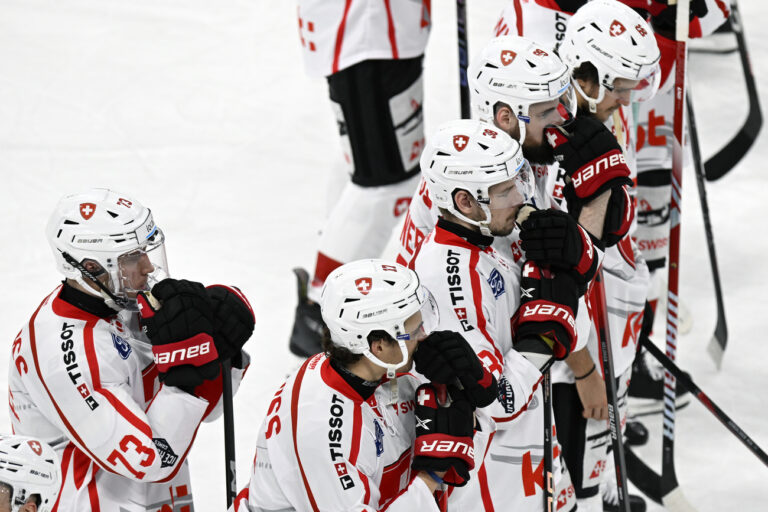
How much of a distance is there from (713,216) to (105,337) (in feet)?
11.9

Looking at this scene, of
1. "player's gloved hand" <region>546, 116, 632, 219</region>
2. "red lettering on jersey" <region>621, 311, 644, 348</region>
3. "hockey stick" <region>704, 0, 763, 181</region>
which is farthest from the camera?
"hockey stick" <region>704, 0, 763, 181</region>

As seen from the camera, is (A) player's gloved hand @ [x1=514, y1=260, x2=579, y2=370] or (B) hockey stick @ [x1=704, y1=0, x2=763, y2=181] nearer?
(A) player's gloved hand @ [x1=514, y1=260, x2=579, y2=370]

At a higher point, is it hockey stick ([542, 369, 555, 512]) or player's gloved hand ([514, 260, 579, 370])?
player's gloved hand ([514, 260, 579, 370])

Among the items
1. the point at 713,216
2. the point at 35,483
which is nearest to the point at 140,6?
the point at 713,216

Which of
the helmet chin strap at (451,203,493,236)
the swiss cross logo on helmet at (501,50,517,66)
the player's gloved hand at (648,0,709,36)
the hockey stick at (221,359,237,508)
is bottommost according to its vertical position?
the hockey stick at (221,359,237,508)

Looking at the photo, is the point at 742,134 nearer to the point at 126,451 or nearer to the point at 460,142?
the point at 460,142

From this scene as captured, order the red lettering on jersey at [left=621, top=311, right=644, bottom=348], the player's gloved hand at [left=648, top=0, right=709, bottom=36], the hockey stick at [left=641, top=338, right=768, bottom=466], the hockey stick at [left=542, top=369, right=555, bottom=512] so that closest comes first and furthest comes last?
the hockey stick at [left=542, top=369, right=555, bottom=512]
the red lettering on jersey at [left=621, top=311, right=644, bottom=348]
the hockey stick at [left=641, top=338, right=768, bottom=466]
the player's gloved hand at [left=648, top=0, right=709, bottom=36]

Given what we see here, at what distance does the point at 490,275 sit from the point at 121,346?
78 centimetres

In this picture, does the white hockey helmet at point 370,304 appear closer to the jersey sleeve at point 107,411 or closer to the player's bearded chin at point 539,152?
the jersey sleeve at point 107,411

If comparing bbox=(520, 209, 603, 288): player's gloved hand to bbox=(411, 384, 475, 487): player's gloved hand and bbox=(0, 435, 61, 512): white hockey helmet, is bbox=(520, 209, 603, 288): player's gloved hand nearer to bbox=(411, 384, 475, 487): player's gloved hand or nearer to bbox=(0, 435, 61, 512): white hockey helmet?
bbox=(411, 384, 475, 487): player's gloved hand

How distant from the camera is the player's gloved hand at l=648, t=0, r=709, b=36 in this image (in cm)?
370

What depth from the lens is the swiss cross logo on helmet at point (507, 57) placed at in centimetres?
287

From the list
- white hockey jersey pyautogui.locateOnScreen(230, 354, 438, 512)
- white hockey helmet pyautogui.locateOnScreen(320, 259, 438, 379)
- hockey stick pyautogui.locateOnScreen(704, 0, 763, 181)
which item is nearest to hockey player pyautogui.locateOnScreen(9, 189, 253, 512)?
white hockey jersey pyautogui.locateOnScreen(230, 354, 438, 512)

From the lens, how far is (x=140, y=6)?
718 centimetres
